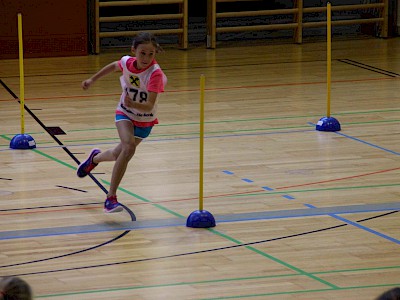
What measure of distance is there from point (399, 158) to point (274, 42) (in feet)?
21.8

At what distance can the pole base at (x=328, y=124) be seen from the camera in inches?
376

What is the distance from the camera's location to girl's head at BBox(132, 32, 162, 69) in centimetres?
661

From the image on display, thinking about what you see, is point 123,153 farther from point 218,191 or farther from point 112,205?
point 218,191

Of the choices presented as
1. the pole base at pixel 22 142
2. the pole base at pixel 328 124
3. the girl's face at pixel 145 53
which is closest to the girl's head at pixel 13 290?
the girl's face at pixel 145 53

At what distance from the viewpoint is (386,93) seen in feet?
37.3

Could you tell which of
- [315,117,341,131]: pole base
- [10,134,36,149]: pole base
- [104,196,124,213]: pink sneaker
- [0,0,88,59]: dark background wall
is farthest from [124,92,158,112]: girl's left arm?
[0,0,88,59]: dark background wall

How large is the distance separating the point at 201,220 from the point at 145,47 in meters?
1.15

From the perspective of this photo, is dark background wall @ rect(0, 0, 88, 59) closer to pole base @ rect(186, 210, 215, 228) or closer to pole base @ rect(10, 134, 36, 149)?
pole base @ rect(10, 134, 36, 149)

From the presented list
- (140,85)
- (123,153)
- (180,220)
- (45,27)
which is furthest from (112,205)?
(45,27)

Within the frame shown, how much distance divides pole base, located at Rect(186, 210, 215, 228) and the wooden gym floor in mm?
49

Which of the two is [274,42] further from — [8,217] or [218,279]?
[218,279]

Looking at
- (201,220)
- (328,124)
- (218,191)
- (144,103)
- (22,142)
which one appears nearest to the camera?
(201,220)

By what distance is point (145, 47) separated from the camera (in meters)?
6.65

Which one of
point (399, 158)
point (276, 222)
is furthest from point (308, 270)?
point (399, 158)
